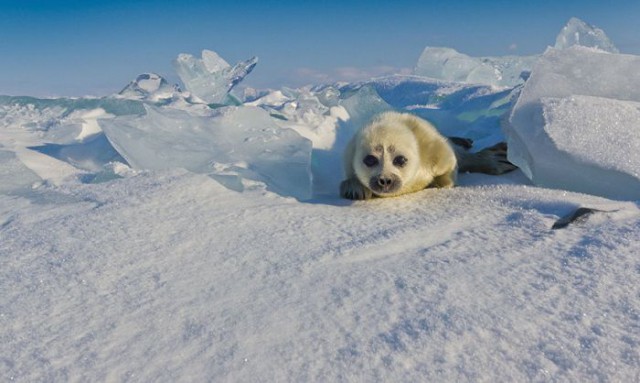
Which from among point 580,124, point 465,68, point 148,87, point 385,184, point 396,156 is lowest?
point 465,68

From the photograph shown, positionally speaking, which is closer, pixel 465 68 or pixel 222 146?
pixel 222 146

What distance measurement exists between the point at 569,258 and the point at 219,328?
115 cm

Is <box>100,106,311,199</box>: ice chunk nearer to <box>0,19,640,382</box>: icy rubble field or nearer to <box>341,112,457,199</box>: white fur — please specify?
<box>0,19,640,382</box>: icy rubble field

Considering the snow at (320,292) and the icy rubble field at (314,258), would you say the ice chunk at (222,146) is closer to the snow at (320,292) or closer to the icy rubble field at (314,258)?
the icy rubble field at (314,258)

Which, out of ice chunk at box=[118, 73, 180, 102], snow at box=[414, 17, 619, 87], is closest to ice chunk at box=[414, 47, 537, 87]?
snow at box=[414, 17, 619, 87]

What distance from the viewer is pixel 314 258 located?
1922 mm

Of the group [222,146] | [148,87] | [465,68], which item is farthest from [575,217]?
[465,68]

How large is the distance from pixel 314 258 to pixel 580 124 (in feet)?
5.74

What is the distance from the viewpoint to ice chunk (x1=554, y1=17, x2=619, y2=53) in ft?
28.1

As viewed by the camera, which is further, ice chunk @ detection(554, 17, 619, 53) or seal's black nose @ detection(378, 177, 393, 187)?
ice chunk @ detection(554, 17, 619, 53)

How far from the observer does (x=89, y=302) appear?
1648mm

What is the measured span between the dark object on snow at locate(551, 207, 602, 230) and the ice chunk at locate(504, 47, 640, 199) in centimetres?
55

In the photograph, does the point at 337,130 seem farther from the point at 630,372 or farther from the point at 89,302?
the point at 630,372

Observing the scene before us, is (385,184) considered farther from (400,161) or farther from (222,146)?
(222,146)
